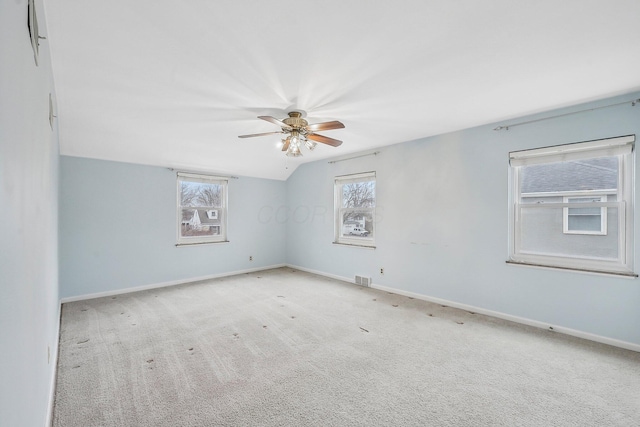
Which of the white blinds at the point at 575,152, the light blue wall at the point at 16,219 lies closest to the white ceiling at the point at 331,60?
the white blinds at the point at 575,152

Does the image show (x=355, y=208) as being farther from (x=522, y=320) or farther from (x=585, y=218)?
(x=585, y=218)

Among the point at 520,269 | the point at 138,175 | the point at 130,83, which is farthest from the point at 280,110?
the point at 520,269

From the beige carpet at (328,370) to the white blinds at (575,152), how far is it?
1938 mm

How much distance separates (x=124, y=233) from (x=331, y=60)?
4.21m

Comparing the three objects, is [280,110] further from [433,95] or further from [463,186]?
[463,186]

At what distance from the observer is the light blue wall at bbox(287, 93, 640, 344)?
2.80 m

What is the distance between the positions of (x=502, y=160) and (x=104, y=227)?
224 inches

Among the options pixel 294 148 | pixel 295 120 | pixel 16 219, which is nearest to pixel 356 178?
pixel 294 148

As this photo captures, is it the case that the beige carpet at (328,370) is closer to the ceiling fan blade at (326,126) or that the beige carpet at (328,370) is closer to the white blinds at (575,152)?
the white blinds at (575,152)

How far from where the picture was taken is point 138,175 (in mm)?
4512

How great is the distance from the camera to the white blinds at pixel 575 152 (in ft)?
8.98

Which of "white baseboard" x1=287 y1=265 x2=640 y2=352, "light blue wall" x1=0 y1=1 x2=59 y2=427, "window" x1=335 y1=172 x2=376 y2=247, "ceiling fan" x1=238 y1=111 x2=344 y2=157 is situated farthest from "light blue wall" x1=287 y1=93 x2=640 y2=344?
"light blue wall" x1=0 y1=1 x2=59 y2=427

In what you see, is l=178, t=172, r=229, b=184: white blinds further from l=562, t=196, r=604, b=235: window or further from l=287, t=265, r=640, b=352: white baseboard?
l=562, t=196, r=604, b=235: window

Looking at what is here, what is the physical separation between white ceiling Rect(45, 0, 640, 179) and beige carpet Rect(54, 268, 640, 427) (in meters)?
2.43
